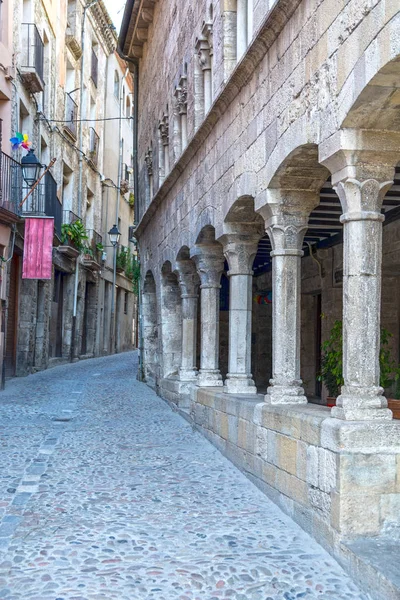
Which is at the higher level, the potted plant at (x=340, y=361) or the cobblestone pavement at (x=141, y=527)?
the potted plant at (x=340, y=361)

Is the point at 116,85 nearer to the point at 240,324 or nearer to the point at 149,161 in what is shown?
the point at 149,161

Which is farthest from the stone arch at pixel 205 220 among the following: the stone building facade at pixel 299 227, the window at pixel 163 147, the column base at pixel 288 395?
the window at pixel 163 147

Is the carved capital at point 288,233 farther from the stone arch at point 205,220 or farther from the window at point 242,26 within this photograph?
the window at point 242,26

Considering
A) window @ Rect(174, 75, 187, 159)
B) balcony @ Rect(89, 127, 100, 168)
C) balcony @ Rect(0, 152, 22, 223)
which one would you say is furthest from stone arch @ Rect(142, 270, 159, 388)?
balcony @ Rect(89, 127, 100, 168)

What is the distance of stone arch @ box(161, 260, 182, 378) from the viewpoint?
41.3 ft

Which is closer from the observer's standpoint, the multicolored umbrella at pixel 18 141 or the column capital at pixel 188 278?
the column capital at pixel 188 278

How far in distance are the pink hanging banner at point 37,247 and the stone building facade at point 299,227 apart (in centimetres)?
468

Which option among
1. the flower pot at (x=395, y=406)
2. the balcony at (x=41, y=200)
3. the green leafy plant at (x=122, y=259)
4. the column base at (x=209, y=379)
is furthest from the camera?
the green leafy plant at (x=122, y=259)

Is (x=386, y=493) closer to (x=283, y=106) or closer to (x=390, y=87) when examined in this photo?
(x=390, y=87)

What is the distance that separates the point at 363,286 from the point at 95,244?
21750 mm

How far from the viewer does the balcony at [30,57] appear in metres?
15.4

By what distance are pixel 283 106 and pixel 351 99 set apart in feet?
4.77

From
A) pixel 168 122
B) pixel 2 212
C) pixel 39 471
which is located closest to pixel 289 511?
pixel 39 471

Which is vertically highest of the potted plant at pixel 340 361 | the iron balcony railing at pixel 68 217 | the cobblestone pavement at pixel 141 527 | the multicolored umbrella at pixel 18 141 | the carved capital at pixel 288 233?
the multicolored umbrella at pixel 18 141
